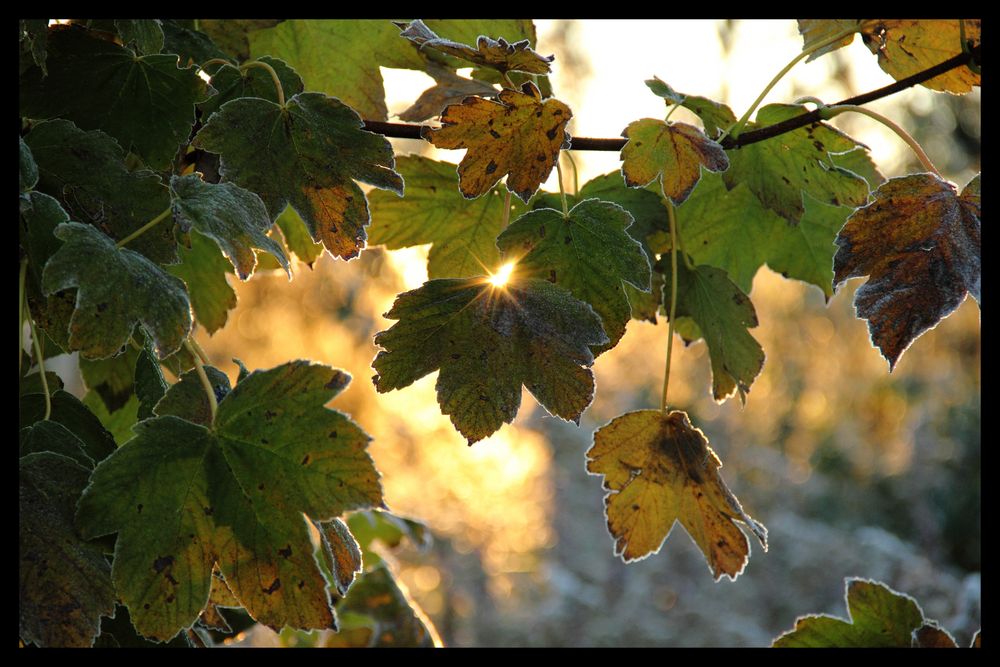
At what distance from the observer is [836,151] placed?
878mm

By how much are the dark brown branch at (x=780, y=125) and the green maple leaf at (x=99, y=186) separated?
0.65ft

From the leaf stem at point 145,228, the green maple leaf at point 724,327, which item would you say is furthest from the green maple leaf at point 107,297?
the green maple leaf at point 724,327

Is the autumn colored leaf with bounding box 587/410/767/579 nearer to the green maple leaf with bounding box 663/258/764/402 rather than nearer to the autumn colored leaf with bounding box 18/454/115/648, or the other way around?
the green maple leaf with bounding box 663/258/764/402

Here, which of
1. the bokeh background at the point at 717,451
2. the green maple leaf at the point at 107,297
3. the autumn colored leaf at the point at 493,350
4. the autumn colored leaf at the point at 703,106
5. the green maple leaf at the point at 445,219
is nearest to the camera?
the green maple leaf at the point at 107,297

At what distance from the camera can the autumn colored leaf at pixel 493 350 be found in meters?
0.71

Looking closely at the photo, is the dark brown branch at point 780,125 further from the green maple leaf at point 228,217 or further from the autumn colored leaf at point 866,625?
the autumn colored leaf at point 866,625

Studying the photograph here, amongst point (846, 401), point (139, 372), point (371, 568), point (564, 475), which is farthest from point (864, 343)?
point (139, 372)

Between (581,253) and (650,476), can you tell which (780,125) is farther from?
(650,476)

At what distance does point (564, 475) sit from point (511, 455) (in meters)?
0.51

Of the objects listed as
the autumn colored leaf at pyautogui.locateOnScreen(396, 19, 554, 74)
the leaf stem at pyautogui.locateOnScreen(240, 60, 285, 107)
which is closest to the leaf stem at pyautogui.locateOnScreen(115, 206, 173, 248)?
the leaf stem at pyautogui.locateOnScreen(240, 60, 285, 107)

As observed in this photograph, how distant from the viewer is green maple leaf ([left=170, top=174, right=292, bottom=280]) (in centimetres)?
66

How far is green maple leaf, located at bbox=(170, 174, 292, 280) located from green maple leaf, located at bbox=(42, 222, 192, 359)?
0.16 feet

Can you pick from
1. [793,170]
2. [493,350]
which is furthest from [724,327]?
[493,350]
